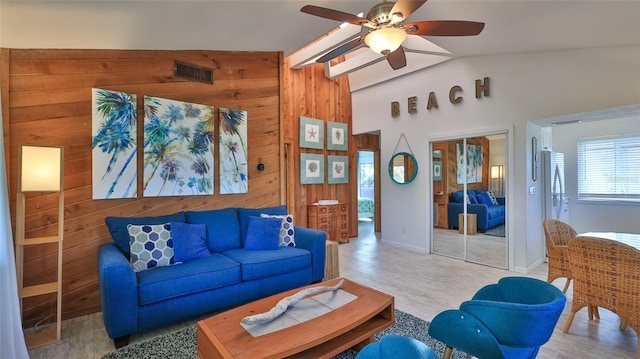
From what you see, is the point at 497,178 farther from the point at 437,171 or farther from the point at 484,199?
the point at 437,171

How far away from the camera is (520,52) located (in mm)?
3865

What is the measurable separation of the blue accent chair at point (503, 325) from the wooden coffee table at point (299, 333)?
0.51m

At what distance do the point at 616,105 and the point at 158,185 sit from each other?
5.15 m

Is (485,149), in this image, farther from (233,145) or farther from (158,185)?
(158,185)

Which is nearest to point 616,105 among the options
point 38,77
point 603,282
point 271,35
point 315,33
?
point 603,282

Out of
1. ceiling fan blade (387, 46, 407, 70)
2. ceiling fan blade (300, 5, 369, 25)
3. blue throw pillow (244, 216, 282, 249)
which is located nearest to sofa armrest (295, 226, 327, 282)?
blue throw pillow (244, 216, 282, 249)

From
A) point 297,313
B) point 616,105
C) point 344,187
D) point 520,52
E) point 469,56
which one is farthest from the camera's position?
point 344,187

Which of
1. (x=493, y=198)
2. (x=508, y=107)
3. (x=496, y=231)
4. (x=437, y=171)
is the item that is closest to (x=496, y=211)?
(x=493, y=198)

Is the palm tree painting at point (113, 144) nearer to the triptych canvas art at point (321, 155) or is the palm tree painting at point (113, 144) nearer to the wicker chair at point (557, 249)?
the triptych canvas art at point (321, 155)

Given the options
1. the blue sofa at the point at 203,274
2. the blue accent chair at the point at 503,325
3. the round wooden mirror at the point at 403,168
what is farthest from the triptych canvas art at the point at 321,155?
the blue accent chair at the point at 503,325

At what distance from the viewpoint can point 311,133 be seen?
571cm

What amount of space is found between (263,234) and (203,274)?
2.77 feet

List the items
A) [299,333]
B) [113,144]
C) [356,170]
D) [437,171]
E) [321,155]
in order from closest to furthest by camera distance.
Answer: [299,333], [113,144], [437,171], [321,155], [356,170]

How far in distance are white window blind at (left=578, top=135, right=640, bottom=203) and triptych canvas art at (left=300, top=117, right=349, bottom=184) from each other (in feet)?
14.7
